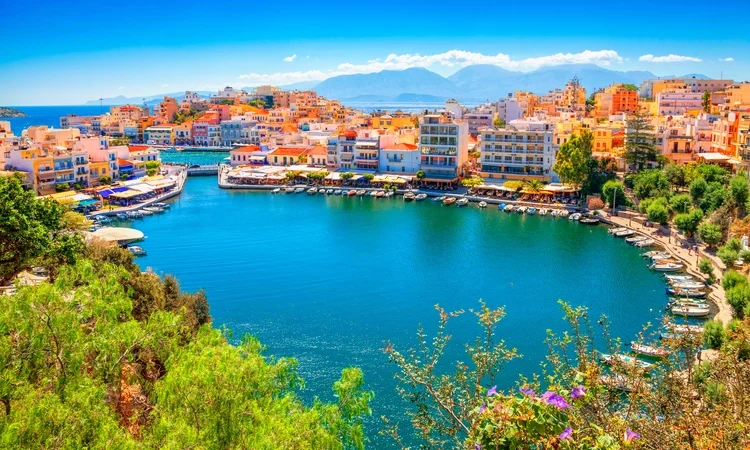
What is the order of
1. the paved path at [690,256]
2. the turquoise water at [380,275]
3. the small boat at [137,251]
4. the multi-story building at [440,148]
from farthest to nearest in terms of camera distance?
the multi-story building at [440,148]
the small boat at [137,251]
the paved path at [690,256]
the turquoise water at [380,275]

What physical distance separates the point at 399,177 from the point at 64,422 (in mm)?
36096

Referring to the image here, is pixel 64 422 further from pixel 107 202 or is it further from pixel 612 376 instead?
pixel 107 202

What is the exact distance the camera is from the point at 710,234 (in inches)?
918

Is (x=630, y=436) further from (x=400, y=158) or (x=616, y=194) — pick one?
(x=400, y=158)

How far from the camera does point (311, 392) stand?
14.2m

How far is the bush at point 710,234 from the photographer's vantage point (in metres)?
23.3

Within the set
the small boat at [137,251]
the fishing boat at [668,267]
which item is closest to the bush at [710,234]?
the fishing boat at [668,267]

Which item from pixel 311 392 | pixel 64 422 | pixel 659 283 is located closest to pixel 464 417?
pixel 64 422

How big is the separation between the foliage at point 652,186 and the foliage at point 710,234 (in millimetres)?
6686

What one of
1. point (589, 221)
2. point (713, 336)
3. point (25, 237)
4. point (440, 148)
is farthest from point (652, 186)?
point (25, 237)

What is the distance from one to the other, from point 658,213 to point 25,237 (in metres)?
24.8

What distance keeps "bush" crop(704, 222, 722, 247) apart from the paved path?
52 centimetres

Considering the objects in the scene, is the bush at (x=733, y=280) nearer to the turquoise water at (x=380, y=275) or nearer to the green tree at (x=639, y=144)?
the turquoise water at (x=380, y=275)

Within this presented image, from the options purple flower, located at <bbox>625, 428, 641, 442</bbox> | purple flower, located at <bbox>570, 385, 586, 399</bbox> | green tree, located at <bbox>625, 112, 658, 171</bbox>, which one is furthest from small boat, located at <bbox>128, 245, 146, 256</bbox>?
green tree, located at <bbox>625, 112, 658, 171</bbox>
